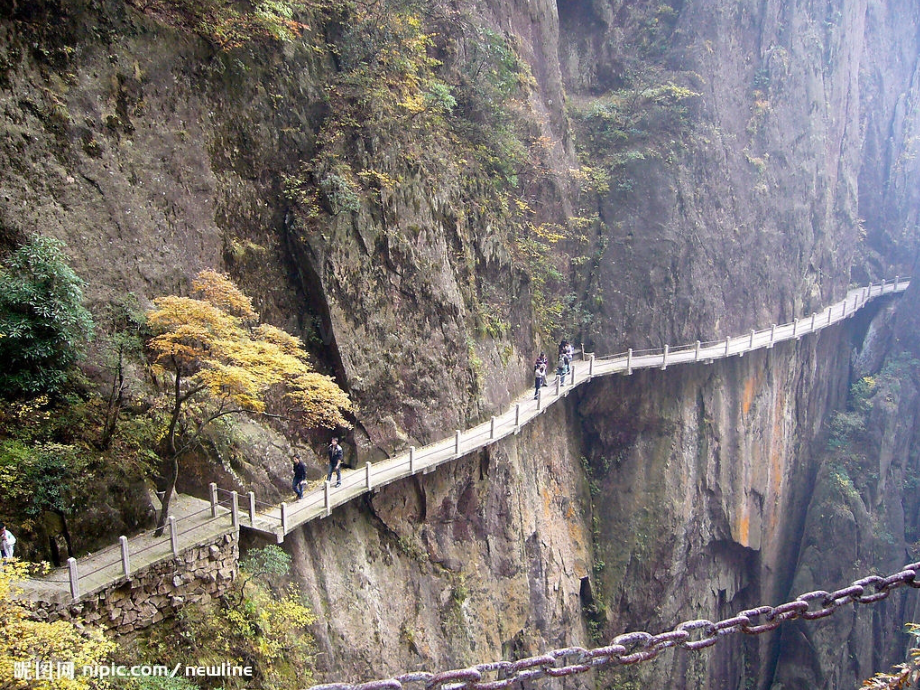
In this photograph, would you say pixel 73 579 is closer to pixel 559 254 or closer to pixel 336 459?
pixel 336 459

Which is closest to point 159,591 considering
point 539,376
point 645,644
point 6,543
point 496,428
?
point 6,543

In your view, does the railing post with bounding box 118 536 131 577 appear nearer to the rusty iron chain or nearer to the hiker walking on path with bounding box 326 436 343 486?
the hiker walking on path with bounding box 326 436 343 486

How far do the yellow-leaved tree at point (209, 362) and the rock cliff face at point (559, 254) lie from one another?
1697 mm

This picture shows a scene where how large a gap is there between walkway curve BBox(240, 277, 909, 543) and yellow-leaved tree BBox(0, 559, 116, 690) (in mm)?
4546

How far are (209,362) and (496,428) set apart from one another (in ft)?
30.8

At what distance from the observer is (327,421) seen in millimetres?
14664

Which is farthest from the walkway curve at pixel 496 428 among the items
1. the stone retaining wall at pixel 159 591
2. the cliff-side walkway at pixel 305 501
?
the stone retaining wall at pixel 159 591

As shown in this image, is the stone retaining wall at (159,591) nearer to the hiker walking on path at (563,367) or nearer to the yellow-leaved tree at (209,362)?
the yellow-leaved tree at (209,362)

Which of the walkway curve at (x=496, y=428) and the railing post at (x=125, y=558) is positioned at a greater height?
the walkway curve at (x=496, y=428)

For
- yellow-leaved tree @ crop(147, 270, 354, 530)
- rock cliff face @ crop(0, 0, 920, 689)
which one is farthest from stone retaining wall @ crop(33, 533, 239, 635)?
rock cliff face @ crop(0, 0, 920, 689)

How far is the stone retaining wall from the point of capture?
8.92 meters

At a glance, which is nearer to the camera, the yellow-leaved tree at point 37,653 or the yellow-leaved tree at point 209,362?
the yellow-leaved tree at point 37,653

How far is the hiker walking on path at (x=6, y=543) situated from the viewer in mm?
8367

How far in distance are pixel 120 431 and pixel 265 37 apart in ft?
31.8
